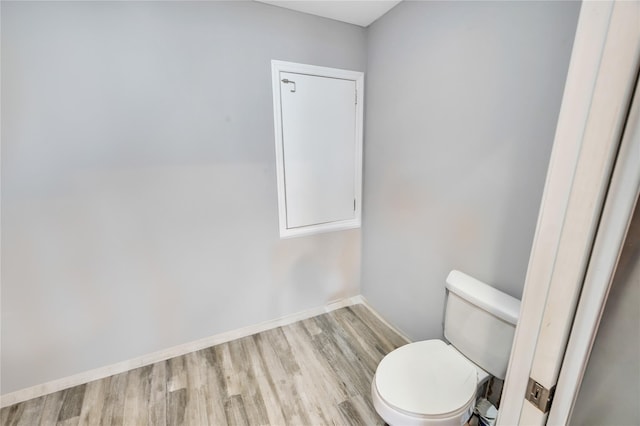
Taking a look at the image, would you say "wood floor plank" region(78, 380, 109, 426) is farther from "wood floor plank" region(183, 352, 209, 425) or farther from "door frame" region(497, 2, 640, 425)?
"door frame" region(497, 2, 640, 425)

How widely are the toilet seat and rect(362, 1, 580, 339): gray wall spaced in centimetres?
41

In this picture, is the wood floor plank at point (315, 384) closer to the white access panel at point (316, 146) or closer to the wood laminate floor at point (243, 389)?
the wood laminate floor at point (243, 389)

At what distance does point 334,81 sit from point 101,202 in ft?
5.38

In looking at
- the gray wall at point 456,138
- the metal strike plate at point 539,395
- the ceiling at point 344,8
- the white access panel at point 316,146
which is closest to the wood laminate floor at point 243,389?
the gray wall at point 456,138

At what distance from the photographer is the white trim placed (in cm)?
40

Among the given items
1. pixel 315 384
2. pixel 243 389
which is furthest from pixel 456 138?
pixel 243 389

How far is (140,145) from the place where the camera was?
1481 mm

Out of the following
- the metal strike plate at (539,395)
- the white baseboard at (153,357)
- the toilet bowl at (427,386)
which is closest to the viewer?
the metal strike plate at (539,395)

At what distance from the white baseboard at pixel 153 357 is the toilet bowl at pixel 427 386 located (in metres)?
1.04

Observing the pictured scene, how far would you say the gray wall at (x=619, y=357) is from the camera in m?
0.45

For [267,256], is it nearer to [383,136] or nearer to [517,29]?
[383,136]

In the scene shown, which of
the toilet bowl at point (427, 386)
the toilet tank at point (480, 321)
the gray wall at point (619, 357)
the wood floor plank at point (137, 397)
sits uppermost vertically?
the gray wall at point (619, 357)

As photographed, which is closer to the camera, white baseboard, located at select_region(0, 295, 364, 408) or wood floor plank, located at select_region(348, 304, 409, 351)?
white baseboard, located at select_region(0, 295, 364, 408)

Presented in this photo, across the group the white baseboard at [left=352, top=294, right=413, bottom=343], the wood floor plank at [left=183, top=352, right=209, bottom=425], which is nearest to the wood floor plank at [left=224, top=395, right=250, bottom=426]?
the wood floor plank at [left=183, top=352, right=209, bottom=425]
